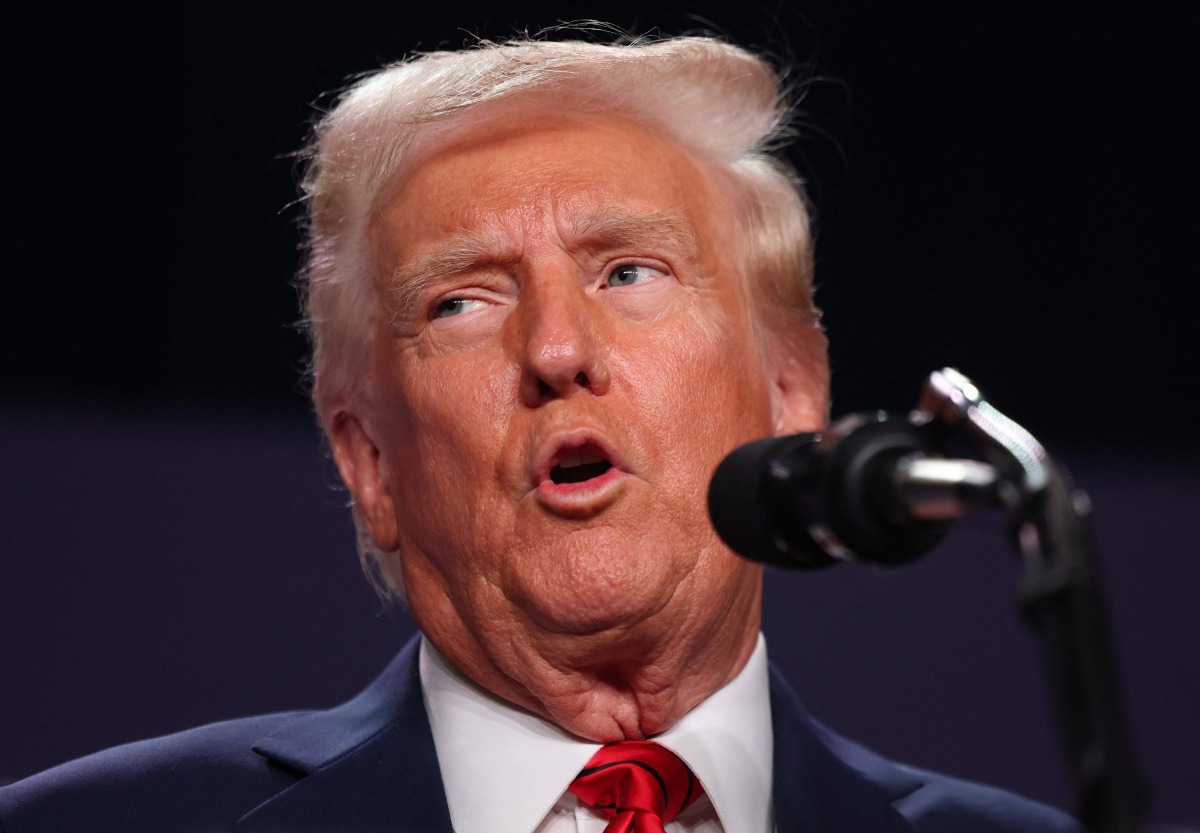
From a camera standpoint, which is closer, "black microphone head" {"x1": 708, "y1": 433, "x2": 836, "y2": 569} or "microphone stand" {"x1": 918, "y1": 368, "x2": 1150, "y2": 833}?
"microphone stand" {"x1": 918, "y1": 368, "x2": 1150, "y2": 833}

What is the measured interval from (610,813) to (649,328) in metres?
0.65

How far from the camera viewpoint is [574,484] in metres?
1.81

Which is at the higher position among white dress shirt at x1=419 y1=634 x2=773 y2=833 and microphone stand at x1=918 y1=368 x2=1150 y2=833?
microphone stand at x1=918 y1=368 x2=1150 y2=833

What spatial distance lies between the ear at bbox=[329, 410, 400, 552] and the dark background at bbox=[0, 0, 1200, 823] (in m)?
0.53

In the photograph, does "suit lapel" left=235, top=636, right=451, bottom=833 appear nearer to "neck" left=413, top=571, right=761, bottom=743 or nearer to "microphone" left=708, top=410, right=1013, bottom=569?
"neck" left=413, top=571, right=761, bottom=743

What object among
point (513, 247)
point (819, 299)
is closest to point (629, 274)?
point (513, 247)

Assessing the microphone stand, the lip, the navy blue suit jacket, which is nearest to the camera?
the microphone stand

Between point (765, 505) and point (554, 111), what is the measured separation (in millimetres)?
1039

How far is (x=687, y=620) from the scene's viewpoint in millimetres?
1897

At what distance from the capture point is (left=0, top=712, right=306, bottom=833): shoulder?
192cm

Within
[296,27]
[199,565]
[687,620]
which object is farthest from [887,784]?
[296,27]

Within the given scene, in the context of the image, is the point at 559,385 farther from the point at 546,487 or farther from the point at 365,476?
the point at 365,476

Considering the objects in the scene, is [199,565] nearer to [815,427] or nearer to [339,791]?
[339,791]

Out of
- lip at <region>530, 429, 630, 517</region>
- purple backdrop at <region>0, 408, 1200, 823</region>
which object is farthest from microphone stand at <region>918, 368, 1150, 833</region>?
purple backdrop at <region>0, 408, 1200, 823</region>
